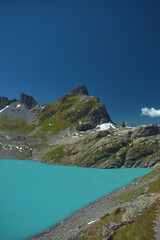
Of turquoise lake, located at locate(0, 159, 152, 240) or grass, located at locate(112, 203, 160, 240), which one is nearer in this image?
grass, located at locate(112, 203, 160, 240)

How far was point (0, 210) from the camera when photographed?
1491 inches

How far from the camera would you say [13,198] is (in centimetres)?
4594

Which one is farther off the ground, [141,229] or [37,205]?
[37,205]

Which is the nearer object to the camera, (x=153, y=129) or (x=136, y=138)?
(x=136, y=138)

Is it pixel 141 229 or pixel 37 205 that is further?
pixel 37 205

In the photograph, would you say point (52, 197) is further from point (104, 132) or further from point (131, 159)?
point (104, 132)

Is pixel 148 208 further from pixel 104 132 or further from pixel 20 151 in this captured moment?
pixel 20 151

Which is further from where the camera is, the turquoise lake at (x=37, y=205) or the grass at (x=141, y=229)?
the turquoise lake at (x=37, y=205)

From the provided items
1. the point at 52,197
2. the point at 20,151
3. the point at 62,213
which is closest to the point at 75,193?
the point at 52,197

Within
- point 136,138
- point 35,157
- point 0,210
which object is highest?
point 35,157

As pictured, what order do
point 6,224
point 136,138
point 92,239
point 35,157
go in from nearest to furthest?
point 92,239 < point 6,224 < point 136,138 < point 35,157

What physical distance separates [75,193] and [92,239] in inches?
1429

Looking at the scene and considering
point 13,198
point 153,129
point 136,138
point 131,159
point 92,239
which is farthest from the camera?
point 153,129

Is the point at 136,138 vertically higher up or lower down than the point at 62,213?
higher up
